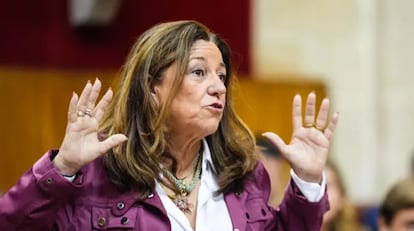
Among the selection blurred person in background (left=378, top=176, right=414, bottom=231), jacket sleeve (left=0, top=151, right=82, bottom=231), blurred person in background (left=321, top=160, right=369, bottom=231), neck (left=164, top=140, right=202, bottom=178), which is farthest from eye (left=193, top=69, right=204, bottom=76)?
blurred person in background (left=321, top=160, right=369, bottom=231)

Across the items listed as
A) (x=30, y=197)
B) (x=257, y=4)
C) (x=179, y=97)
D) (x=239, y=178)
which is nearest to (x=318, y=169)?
(x=239, y=178)

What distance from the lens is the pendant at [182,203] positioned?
2.37 m

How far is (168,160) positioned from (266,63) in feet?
11.4

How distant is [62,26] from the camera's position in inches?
207

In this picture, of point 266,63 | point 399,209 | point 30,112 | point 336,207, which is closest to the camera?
point 399,209

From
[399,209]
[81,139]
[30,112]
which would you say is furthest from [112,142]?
[30,112]

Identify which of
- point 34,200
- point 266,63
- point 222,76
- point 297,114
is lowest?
point 266,63

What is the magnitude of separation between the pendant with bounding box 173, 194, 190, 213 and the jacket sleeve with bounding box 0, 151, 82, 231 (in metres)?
0.27

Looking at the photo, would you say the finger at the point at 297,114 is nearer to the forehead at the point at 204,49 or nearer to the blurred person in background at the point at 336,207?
the forehead at the point at 204,49

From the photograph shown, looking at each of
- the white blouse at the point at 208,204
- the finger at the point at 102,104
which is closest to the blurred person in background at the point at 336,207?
the white blouse at the point at 208,204

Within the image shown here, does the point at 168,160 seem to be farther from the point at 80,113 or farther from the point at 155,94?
the point at 80,113

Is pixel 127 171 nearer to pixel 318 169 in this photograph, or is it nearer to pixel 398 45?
pixel 318 169

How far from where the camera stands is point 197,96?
236 cm

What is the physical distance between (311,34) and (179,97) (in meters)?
3.59
